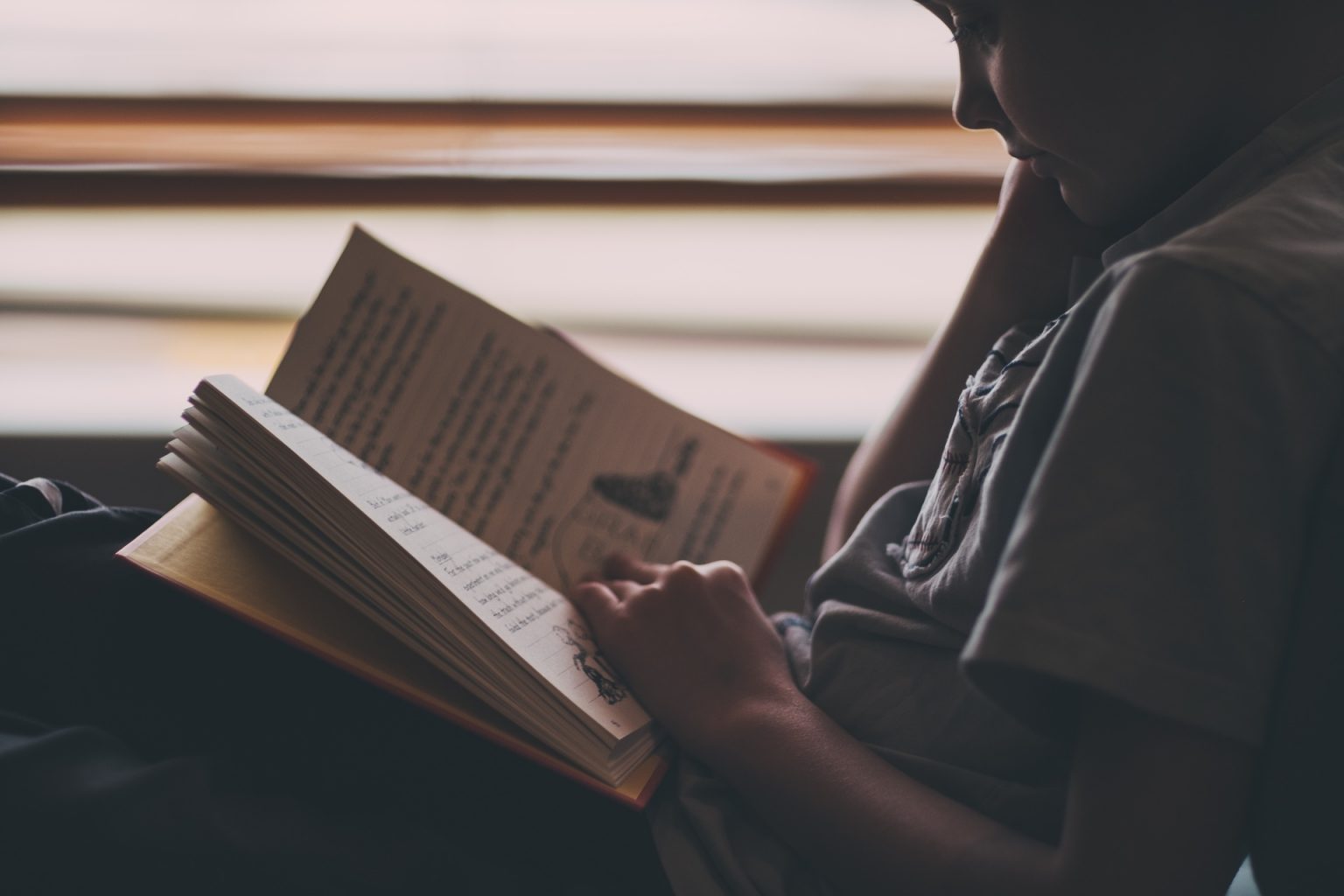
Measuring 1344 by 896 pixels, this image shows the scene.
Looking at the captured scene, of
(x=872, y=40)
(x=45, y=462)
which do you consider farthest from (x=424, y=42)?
(x=45, y=462)

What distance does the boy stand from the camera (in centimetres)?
38

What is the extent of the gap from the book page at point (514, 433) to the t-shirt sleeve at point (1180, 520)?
0.45 meters

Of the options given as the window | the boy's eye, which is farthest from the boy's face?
the window

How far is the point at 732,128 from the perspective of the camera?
1116mm

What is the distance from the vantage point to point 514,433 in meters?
0.80

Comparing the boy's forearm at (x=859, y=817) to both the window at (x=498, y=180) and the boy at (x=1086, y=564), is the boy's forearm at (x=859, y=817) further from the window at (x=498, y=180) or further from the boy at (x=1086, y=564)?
the window at (x=498, y=180)

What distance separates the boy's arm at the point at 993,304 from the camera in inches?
29.6

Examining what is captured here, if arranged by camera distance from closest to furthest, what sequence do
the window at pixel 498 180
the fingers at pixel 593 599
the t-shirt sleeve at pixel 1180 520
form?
the t-shirt sleeve at pixel 1180 520 < the fingers at pixel 593 599 < the window at pixel 498 180

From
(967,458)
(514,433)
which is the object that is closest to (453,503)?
(514,433)

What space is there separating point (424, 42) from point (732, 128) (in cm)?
37

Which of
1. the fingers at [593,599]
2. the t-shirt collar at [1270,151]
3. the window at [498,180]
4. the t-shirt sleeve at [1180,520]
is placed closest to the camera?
the t-shirt sleeve at [1180,520]

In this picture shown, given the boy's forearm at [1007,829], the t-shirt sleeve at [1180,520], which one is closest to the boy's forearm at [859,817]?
the boy's forearm at [1007,829]

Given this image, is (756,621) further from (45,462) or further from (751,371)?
(45,462)

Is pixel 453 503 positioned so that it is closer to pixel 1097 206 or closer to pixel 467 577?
pixel 467 577
